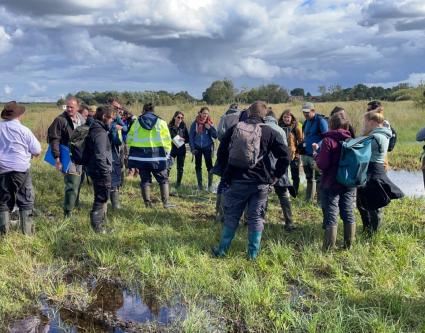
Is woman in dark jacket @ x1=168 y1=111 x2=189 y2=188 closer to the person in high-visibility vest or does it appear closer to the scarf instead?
the scarf

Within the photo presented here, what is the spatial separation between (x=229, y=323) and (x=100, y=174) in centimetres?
310

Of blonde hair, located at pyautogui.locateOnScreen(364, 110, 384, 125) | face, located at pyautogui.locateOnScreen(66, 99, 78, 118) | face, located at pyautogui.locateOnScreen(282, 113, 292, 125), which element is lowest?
face, located at pyautogui.locateOnScreen(282, 113, 292, 125)

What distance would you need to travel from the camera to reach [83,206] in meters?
7.84

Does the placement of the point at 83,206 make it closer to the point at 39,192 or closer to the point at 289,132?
the point at 39,192

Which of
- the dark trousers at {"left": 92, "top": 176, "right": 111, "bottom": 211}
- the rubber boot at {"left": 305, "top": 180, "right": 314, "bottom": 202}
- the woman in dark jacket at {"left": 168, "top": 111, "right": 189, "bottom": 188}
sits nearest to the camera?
the dark trousers at {"left": 92, "top": 176, "right": 111, "bottom": 211}

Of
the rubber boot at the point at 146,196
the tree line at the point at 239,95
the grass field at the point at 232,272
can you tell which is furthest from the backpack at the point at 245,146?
the tree line at the point at 239,95

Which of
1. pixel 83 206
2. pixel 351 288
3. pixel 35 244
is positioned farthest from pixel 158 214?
pixel 351 288

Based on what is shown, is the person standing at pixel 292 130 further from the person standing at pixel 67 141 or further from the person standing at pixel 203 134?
the person standing at pixel 67 141

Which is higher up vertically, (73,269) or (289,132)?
(289,132)

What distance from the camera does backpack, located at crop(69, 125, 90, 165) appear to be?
623 centimetres

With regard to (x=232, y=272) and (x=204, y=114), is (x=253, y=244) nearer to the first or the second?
(x=232, y=272)

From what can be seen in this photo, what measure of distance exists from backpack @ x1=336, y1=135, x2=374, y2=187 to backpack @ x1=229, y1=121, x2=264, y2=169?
39.2 inches

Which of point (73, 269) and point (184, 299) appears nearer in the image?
point (184, 299)

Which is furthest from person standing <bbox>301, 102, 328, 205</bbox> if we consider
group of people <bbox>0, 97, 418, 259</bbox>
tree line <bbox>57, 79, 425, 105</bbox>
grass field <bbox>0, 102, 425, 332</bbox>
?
tree line <bbox>57, 79, 425, 105</bbox>
